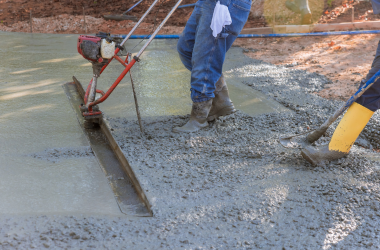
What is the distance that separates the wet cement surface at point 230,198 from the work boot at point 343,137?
71mm

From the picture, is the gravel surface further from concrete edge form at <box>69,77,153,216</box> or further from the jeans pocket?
the jeans pocket

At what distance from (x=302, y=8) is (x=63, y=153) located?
27.1ft

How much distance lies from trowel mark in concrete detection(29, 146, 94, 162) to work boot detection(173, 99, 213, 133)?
774mm

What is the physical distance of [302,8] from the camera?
909 cm

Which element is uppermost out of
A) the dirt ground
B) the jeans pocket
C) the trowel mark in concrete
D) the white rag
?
the jeans pocket

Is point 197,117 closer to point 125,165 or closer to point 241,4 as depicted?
point 125,165

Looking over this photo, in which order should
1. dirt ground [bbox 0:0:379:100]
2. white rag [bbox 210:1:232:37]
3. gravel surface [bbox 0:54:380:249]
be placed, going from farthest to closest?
dirt ground [bbox 0:0:379:100], white rag [bbox 210:1:232:37], gravel surface [bbox 0:54:380:249]

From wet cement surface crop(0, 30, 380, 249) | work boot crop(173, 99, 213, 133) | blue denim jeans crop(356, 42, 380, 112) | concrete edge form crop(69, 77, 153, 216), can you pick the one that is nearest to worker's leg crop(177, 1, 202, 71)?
work boot crop(173, 99, 213, 133)

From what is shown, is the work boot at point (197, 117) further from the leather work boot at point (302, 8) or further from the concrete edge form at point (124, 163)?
the leather work boot at point (302, 8)

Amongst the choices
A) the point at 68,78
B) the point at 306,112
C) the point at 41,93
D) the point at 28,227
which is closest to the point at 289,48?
the point at 306,112

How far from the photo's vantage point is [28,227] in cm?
183

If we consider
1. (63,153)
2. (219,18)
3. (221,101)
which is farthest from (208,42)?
(63,153)

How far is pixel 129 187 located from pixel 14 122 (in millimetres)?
1520

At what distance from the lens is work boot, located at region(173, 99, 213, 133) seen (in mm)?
3035
